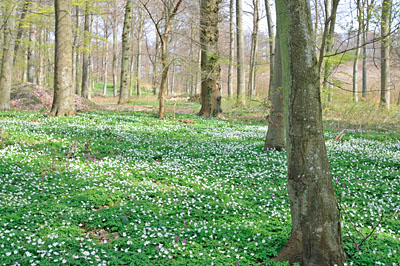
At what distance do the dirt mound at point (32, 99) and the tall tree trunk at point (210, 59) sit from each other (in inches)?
298

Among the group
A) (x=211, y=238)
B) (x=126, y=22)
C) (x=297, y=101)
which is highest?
(x=126, y=22)

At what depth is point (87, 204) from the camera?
5.62m

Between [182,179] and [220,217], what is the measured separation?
6.24ft

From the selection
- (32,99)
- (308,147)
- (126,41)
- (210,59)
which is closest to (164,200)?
(308,147)

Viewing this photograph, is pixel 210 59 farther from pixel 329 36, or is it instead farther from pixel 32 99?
pixel 32 99

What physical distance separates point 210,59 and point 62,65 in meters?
8.01

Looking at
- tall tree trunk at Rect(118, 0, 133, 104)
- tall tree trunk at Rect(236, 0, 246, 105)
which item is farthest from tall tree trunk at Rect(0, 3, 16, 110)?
tall tree trunk at Rect(236, 0, 246, 105)

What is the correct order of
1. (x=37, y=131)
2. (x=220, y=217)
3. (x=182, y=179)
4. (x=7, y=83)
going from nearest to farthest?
1. (x=220, y=217)
2. (x=182, y=179)
3. (x=37, y=131)
4. (x=7, y=83)

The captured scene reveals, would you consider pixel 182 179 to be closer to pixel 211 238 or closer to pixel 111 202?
pixel 111 202

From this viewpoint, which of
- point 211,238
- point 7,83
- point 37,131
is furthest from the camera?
point 7,83

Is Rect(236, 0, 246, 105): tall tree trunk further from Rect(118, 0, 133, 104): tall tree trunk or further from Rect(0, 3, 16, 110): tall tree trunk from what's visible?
Rect(0, 3, 16, 110): tall tree trunk

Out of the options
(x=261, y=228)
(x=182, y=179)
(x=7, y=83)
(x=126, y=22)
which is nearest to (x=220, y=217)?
(x=261, y=228)

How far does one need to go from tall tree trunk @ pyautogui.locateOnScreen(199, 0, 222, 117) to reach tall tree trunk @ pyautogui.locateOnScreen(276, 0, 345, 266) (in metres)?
13.2

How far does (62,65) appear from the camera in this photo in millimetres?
13719
